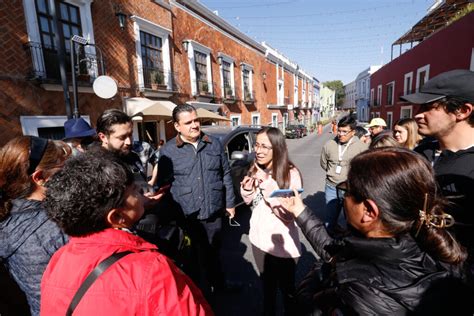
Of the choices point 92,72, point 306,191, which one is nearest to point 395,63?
point 306,191

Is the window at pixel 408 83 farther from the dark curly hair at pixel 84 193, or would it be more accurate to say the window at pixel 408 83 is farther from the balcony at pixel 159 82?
the dark curly hair at pixel 84 193

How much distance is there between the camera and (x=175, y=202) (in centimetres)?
262

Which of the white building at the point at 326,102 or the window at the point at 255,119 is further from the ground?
the white building at the point at 326,102

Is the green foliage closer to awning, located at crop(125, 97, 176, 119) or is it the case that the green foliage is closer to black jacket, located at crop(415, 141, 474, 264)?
awning, located at crop(125, 97, 176, 119)

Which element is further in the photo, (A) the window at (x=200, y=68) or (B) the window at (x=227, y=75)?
(B) the window at (x=227, y=75)

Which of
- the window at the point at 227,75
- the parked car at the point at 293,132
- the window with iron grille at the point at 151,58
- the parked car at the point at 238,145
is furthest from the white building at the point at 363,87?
the parked car at the point at 238,145

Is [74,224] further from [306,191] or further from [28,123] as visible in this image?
[28,123]

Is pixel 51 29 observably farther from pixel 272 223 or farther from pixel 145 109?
pixel 272 223

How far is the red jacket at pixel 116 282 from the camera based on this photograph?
2.68 feet

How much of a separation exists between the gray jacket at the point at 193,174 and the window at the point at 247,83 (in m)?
15.8

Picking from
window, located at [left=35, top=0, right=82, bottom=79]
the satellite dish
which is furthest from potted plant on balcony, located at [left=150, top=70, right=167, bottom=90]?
the satellite dish

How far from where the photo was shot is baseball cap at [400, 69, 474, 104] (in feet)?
4.48

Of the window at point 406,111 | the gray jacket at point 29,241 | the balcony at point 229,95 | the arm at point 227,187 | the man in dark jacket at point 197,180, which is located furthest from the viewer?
the window at point 406,111

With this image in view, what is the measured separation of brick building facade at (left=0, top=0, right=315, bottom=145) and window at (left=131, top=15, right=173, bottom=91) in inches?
1.5
